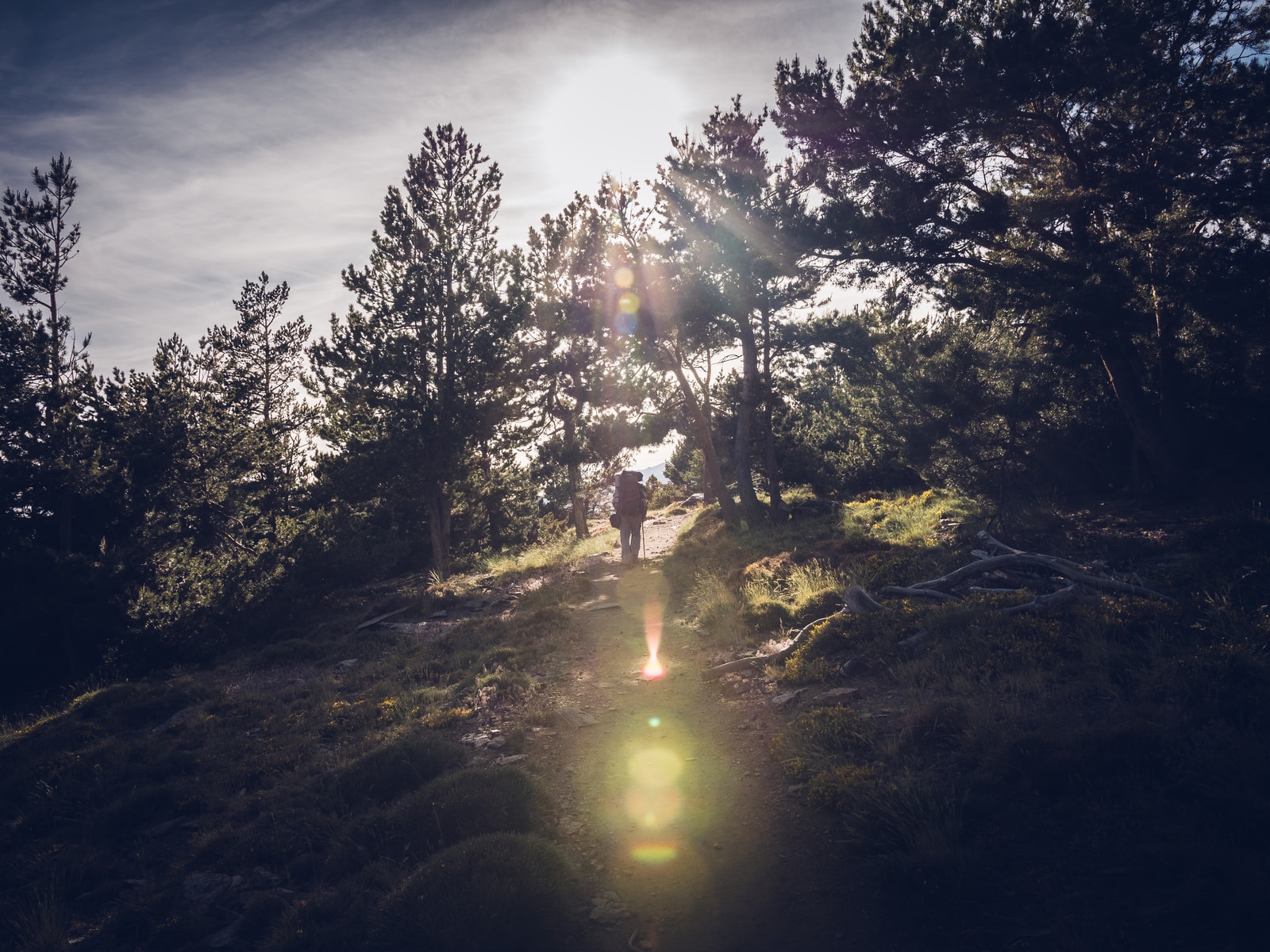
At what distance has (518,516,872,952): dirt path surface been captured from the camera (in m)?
4.13

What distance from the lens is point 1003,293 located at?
565 inches

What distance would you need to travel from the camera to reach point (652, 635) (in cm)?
1157

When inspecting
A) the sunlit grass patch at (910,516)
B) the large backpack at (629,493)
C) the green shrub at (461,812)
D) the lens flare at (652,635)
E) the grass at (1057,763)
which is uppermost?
the large backpack at (629,493)

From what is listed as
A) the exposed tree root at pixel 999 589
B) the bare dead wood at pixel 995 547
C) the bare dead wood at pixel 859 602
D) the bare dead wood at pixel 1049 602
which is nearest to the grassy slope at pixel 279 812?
the exposed tree root at pixel 999 589

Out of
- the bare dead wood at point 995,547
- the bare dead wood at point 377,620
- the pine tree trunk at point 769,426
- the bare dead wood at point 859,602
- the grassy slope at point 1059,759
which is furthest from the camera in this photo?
the pine tree trunk at point 769,426

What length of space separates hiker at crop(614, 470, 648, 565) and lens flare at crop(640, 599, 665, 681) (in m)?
4.62

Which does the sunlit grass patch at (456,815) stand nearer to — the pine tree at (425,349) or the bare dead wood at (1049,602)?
the bare dead wood at (1049,602)

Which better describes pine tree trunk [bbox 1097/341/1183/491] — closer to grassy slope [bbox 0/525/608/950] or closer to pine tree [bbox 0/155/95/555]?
grassy slope [bbox 0/525/608/950]

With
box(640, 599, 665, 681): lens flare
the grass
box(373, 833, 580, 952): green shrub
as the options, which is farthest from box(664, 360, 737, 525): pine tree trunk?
box(373, 833, 580, 952): green shrub

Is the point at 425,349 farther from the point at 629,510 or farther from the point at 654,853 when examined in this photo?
the point at 654,853

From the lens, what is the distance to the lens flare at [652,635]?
31.3 ft

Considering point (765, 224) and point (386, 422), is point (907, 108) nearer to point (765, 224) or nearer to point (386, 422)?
point (765, 224)

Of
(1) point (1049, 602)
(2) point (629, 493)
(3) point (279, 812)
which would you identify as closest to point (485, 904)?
(3) point (279, 812)

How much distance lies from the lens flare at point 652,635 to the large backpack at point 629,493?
462cm
